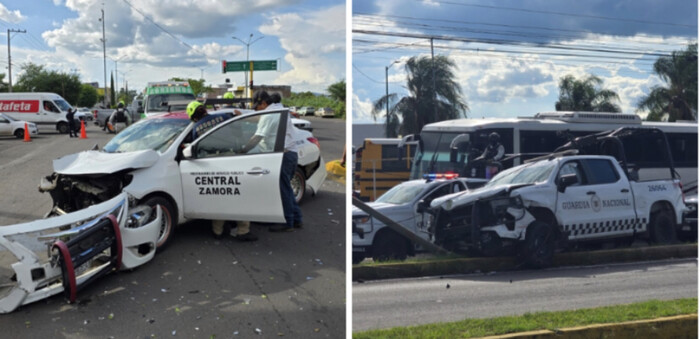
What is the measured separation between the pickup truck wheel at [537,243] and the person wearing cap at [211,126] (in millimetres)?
2949

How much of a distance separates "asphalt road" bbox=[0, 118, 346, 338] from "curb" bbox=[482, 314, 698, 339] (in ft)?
4.58

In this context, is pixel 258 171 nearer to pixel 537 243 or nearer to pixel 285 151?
pixel 285 151

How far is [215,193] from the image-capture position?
6.10 metres

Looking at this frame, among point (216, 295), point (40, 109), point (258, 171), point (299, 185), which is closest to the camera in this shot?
point (216, 295)

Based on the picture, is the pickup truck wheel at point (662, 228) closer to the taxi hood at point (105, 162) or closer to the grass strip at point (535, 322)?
the grass strip at point (535, 322)

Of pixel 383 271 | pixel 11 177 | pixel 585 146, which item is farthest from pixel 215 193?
pixel 11 177

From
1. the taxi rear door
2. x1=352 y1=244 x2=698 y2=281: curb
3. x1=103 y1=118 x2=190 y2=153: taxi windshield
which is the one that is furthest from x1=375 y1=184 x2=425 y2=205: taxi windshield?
x1=103 y1=118 x2=190 y2=153: taxi windshield

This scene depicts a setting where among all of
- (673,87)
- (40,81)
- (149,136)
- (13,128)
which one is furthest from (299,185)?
(40,81)

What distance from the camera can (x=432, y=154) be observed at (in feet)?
14.5

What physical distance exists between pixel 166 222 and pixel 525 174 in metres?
3.48

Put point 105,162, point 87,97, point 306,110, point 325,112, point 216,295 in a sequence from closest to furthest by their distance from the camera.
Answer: point 216,295, point 105,162, point 325,112, point 306,110, point 87,97

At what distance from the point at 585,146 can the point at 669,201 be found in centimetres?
93

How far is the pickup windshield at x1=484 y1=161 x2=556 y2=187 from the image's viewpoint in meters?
4.69

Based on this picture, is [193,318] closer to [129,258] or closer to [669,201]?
[129,258]
